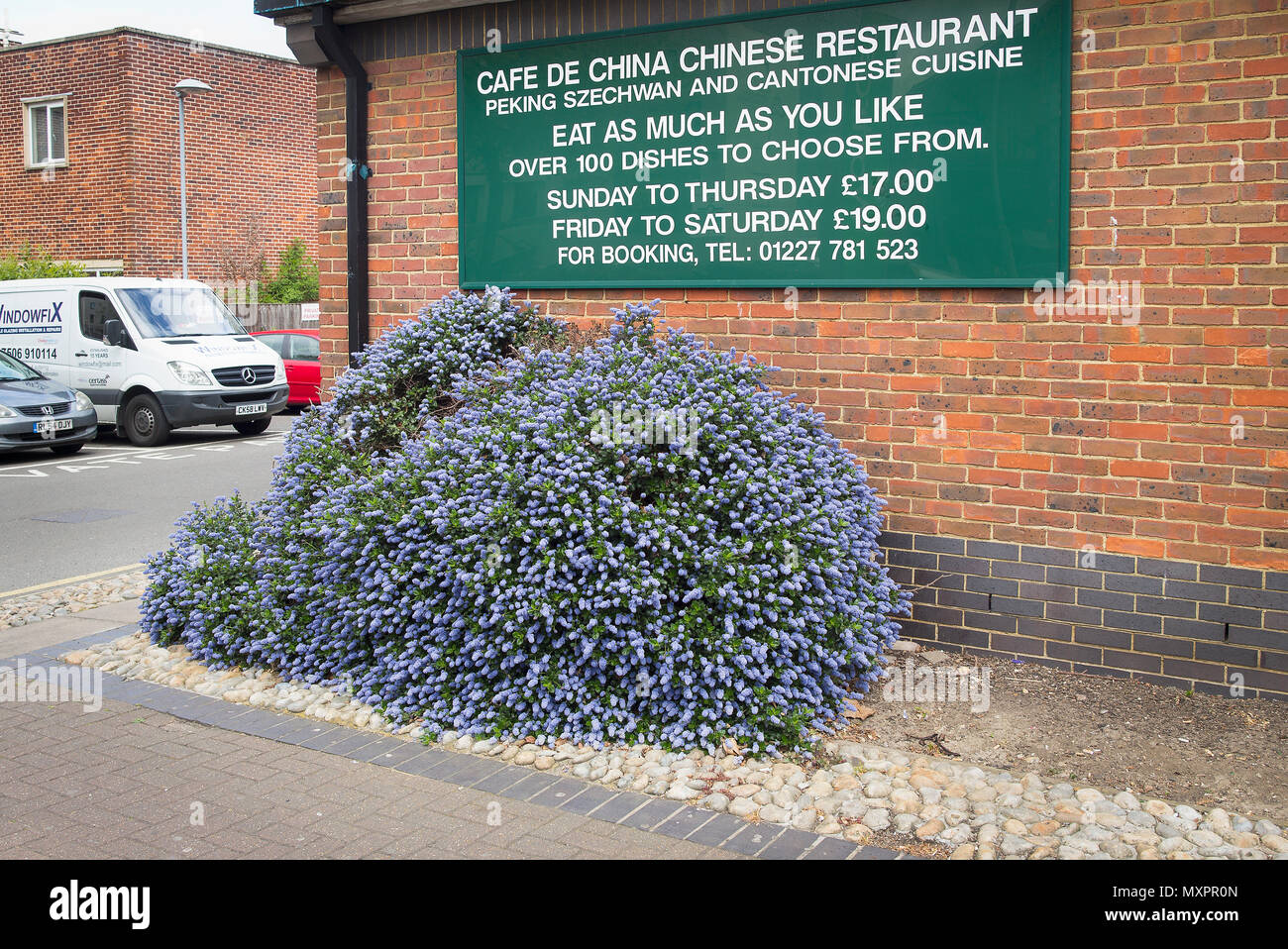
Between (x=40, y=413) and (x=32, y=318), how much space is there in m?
3.02

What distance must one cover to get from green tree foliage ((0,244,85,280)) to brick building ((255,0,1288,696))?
21.3 meters

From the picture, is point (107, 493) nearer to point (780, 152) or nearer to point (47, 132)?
point (780, 152)

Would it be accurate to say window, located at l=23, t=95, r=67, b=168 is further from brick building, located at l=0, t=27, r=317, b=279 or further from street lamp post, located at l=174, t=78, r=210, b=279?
street lamp post, located at l=174, t=78, r=210, b=279

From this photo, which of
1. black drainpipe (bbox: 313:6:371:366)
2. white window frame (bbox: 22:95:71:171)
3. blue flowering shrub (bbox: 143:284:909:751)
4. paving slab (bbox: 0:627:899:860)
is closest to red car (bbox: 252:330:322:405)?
white window frame (bbox: 22:95:71:171)

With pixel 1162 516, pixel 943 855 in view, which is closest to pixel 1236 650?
pixel 1162 516

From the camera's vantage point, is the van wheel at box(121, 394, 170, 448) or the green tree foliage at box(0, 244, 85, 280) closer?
the van wheel at box(121, 394, 170, 448)

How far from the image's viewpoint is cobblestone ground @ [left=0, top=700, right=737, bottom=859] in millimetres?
3973

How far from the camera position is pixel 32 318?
17.5m

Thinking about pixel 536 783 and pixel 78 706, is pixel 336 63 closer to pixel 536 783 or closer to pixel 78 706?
pixel 78 706

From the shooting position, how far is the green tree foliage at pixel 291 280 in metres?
28.2

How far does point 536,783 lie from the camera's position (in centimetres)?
452

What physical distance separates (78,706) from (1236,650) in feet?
16.7

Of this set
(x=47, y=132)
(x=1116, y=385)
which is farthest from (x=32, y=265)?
(x=1116, y=385)

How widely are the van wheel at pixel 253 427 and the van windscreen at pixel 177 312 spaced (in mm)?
1354
